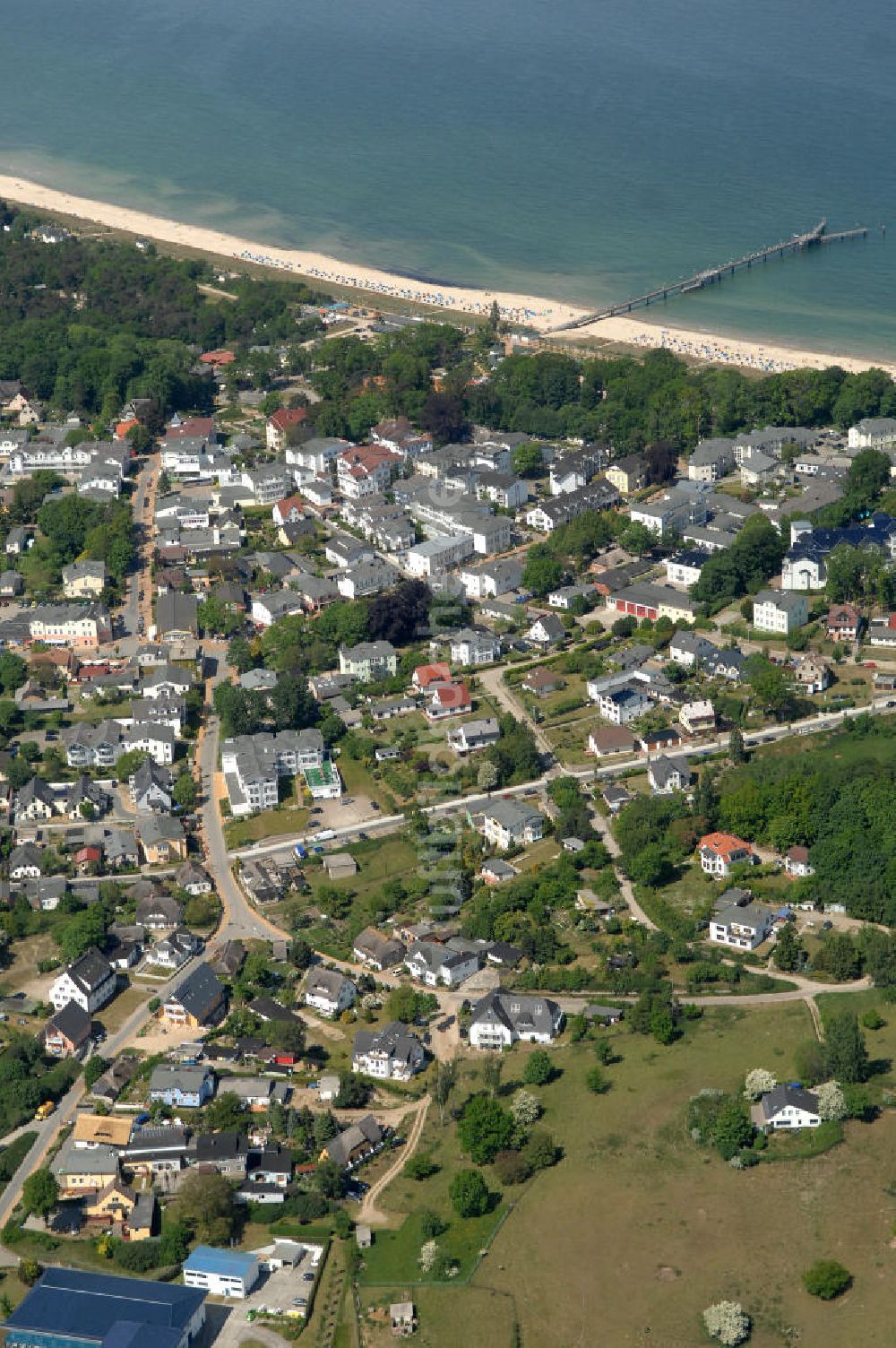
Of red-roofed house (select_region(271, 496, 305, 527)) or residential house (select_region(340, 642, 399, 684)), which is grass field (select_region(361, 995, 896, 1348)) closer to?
residential house (select_region(340, 642, 399, 684))

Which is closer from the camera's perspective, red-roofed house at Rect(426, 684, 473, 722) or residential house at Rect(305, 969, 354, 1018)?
residential house at Rect(305, 969, 354, 1018)

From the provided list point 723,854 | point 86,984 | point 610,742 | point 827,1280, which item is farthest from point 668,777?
point 827,1280

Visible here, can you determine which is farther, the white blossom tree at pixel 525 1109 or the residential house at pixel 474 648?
the residential house at pixel 474 648

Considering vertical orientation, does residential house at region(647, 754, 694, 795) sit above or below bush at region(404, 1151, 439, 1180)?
above

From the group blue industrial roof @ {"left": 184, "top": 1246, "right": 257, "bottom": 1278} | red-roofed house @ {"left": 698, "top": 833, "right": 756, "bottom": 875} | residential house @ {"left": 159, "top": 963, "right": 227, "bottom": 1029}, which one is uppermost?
red-roofed house @ {"left": 698, "top": 833, "right": 756, "bottom": 875}

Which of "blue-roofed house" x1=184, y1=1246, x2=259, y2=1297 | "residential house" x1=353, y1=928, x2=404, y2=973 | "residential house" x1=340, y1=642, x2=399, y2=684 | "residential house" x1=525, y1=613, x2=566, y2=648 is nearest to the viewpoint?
"blue-roofed house" x1=184, y1=1246, x2=259, y2=1297

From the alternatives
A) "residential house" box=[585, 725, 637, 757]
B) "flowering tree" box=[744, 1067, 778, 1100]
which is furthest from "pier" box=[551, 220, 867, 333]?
"flowering tree" box=[744, 1067, 778, 1100]

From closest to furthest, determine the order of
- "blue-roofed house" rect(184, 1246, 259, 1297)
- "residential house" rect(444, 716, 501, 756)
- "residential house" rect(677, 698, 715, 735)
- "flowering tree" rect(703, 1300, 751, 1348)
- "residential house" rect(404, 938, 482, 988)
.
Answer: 1. "flowering tree" rect(703, 1300, 751, 1348)
2. "blue-roofed house" rect(184, 1246, 259, 1297)
3. "residential house" rect(404, 938, 482, 988)
4. "residential house" rect(444, 716, 501, 756)
5. "residential house" rect(677, 698, 715, 735)

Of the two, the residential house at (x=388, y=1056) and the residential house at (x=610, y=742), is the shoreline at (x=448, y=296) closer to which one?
the residential house at (x=610, y=742)

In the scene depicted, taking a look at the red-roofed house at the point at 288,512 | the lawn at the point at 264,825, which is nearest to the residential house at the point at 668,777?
the lawn at the point at 264,825
